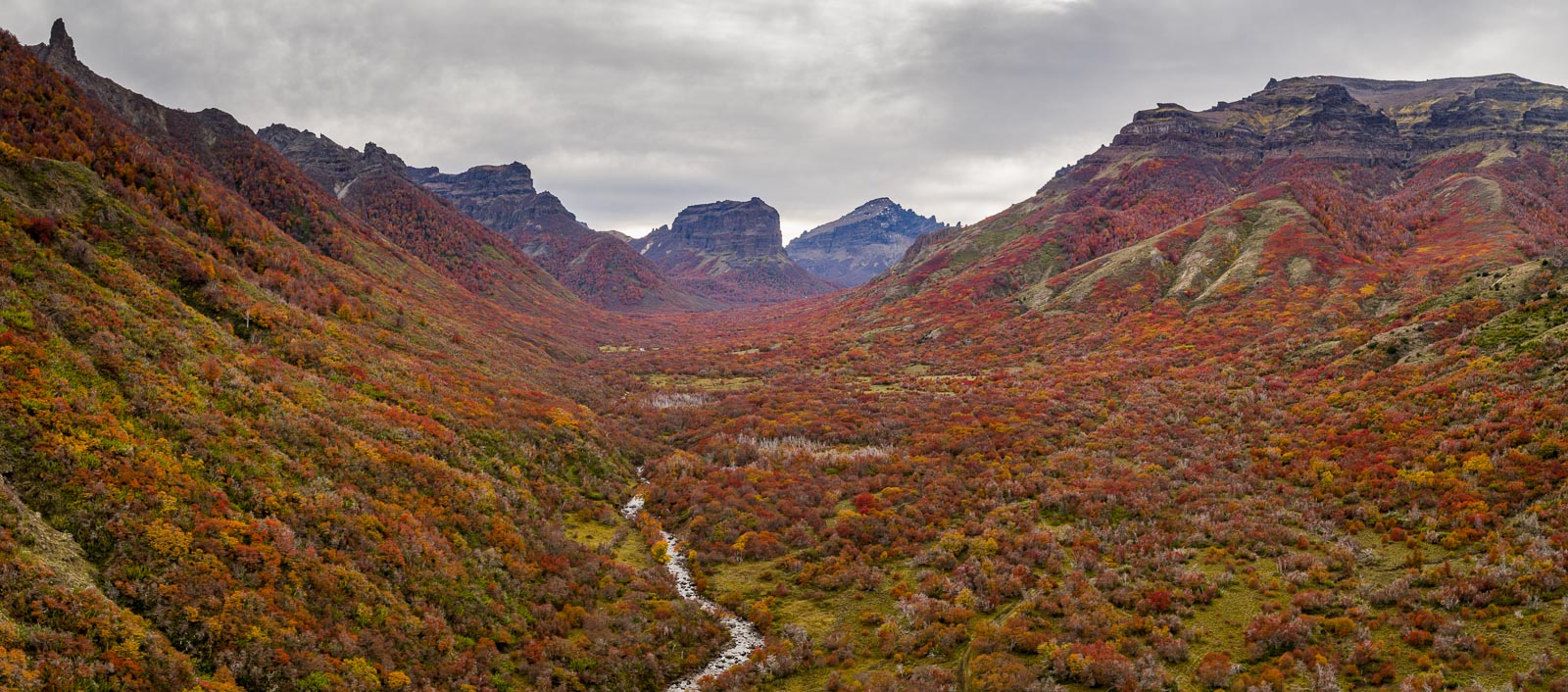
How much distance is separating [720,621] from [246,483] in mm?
13833

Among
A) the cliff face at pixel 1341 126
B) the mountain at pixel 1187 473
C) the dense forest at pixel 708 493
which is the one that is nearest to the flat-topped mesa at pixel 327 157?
the dense forest at pixel 708 493

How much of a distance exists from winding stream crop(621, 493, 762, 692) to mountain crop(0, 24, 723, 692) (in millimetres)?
518

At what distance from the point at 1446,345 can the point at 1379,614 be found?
27.0 metres

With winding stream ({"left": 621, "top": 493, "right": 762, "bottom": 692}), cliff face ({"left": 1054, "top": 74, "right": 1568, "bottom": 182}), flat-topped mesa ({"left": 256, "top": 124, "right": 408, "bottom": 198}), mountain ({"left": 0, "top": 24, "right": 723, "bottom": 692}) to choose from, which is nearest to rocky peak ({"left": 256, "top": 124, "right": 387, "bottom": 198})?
flat-topped mesa ({"left": 256, "top": 124, "right": 408, "bottom": 198})

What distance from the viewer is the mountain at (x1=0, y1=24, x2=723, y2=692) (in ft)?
39.8

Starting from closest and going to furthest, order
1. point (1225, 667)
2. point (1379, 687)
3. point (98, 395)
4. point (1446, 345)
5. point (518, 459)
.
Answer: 1. point (1379, 687)
2. point (1225, 667)
3. point (98, 395)
4. point (518, 459)
5. point (1446, 345)

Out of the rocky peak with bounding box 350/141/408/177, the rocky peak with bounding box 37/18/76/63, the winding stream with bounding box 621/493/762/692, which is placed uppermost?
the rocky peak with bounding box 350/141/408/177

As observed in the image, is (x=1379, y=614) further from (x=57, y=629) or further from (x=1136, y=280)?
(x=1136, y=280)

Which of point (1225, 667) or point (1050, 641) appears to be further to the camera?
point (1050, 641)

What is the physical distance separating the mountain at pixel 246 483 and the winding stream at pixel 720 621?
52 centimetres

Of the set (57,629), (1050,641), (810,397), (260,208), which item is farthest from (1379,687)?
(260,208)

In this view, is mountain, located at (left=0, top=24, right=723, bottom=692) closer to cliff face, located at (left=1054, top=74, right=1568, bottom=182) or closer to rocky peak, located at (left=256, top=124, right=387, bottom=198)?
rocky peak, located at (left=256, top=124, right=387, bottom=198)

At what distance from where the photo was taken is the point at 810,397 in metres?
50.9

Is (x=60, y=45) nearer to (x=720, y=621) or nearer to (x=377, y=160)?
(x=377, y=160)
